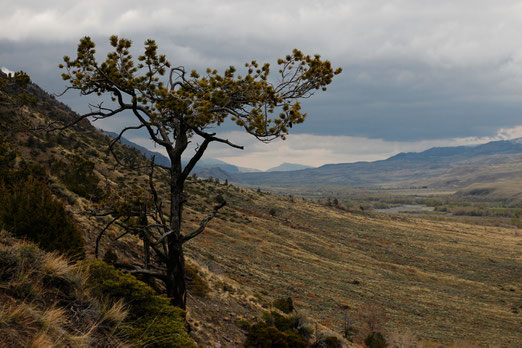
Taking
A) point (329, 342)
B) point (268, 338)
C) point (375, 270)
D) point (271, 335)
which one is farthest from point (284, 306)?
point (375, 270)

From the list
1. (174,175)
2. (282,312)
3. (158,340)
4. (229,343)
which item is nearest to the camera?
(158,340)

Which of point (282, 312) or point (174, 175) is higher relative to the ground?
point (174, 175)

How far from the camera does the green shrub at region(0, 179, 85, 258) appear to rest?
9.52 meters

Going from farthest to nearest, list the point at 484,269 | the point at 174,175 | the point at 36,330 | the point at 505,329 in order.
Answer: the point at 484,269
the point at 505,329
the point at 174,175
the point at 36,330

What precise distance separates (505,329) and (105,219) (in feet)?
163

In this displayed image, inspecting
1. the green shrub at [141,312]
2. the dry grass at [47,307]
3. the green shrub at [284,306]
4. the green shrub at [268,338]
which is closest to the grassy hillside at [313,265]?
the green shrub at [268,338]

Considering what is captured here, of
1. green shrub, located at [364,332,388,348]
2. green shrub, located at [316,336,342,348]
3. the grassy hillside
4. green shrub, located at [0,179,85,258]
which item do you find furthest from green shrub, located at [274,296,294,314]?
green shrub, located at [0,179,85,258]

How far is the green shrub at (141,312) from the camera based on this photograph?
6.71m

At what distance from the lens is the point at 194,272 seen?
19.3 metres

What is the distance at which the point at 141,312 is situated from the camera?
7750 millimetres

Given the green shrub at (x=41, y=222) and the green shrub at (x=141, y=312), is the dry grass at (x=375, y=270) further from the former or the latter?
the green shrub at (x=141, y=312)

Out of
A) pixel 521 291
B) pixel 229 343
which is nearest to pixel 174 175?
pixel 229 343

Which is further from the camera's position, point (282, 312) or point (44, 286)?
point (282, 312)

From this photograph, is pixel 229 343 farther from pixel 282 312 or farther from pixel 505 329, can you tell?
pixel 505 329
